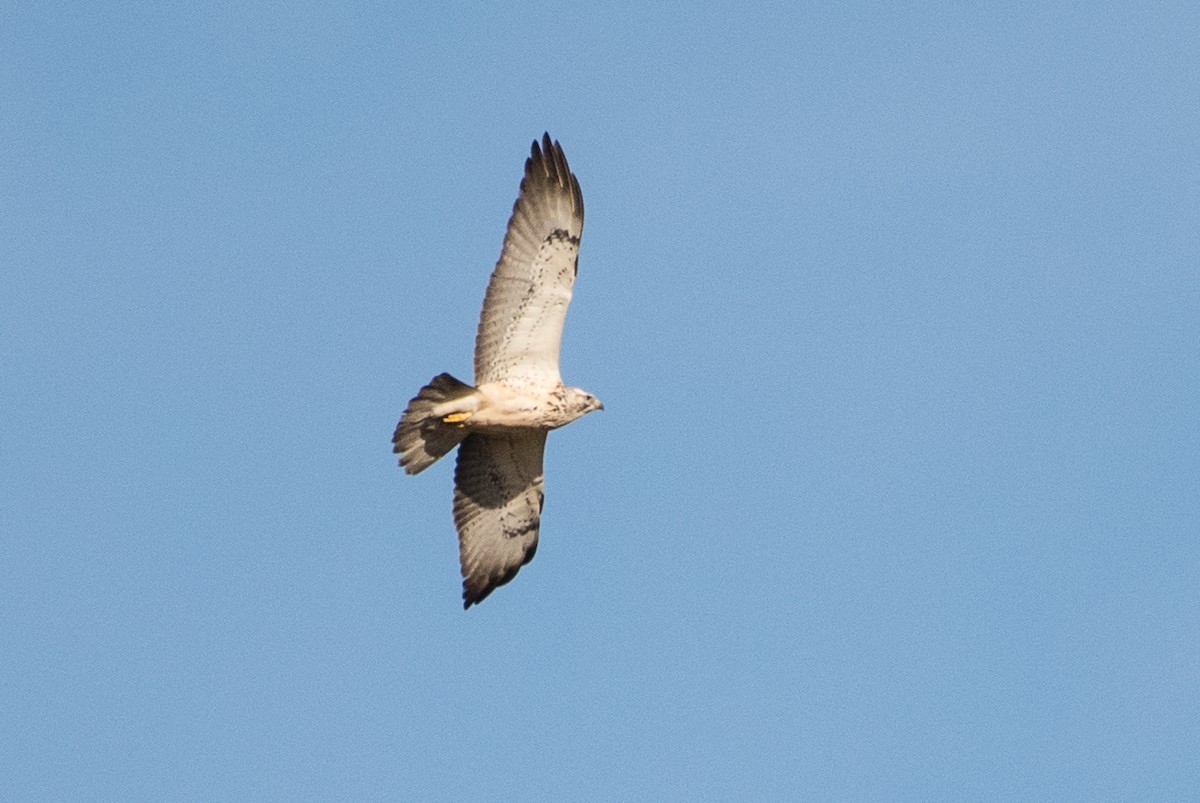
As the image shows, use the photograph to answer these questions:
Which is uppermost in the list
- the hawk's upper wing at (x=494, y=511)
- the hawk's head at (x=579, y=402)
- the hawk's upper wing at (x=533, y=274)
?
the hawk's upper wing at (x=533, y=274)

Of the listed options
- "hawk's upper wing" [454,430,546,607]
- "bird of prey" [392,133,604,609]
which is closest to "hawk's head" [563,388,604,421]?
"bird of prey" [392,133,604,609]

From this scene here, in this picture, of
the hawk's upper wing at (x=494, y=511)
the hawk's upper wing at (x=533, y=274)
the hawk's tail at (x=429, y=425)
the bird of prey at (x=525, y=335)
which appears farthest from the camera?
the hawk's upper wing at (x=494, y=511)

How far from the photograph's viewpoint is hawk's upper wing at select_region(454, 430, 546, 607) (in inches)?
744

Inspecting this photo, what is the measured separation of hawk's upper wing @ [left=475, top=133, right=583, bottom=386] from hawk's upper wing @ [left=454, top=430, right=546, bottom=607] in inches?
41.0

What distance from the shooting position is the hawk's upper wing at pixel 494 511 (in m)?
18.9

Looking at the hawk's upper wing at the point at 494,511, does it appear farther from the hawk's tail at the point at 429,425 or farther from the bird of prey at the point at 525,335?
the hawk's tail at the point at 429,425

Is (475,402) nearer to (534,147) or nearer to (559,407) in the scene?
(559,407)

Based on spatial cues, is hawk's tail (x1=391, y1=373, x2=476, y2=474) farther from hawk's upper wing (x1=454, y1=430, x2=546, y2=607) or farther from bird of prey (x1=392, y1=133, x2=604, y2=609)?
hawk's upper wing (x1=454, y1=430, x2=546, y2=607)

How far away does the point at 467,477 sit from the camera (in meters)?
19.0

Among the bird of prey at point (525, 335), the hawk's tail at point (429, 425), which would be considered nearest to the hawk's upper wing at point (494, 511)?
the bird of prey at point (525, 335)

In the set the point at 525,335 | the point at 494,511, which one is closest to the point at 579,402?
the point at 525,335

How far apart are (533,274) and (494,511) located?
2536 millimetres

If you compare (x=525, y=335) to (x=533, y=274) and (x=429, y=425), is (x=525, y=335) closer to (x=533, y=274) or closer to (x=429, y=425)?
(x=533, y=274)

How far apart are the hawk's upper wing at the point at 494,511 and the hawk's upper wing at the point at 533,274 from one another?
104 centimetres
